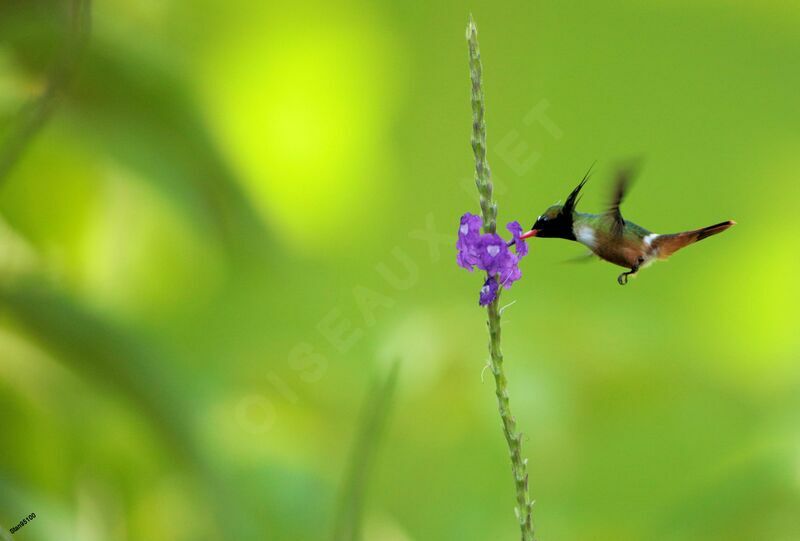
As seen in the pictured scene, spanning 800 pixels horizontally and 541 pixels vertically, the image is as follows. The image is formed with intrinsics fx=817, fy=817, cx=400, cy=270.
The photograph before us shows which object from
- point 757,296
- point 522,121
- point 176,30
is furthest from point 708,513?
point 176,30

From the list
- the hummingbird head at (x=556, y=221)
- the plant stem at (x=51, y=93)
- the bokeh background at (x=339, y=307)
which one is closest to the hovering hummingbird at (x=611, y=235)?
the hummingbird head at (x=556, y=221)

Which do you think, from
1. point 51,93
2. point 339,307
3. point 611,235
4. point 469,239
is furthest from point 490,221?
point 51,93

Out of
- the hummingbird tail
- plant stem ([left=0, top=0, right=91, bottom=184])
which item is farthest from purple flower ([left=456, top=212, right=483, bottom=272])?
plant stem ([left=0, top=0, right=91, bottom=184])

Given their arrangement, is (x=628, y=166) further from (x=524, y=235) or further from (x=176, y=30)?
(x=176, y=30)

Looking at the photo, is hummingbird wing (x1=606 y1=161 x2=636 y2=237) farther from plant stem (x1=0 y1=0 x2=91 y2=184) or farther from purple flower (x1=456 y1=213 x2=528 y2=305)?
plant stem (x1=0 y1=0 x2=91 y2=184)

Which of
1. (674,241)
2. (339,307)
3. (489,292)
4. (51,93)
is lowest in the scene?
(489,292)

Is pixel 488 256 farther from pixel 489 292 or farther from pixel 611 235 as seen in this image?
pixel 611 235
